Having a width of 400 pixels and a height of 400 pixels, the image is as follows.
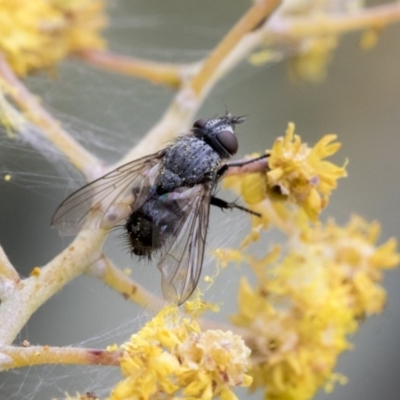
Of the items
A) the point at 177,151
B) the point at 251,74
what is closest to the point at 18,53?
the point at 177,151

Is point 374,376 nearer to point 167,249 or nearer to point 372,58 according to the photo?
point 372,58

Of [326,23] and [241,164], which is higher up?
[326,23]

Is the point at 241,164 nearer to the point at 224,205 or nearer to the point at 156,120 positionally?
the point at 224,205

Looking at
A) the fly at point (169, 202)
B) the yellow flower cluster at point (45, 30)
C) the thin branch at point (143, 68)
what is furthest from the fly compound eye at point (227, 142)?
the yellow flower cluster at point (45, 30)

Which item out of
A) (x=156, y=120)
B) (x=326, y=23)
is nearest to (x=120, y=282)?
(x=326, y=23)

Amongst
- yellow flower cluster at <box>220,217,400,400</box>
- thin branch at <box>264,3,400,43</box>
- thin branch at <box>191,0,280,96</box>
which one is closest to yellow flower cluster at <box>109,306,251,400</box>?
yellow flower cluster at <box>220,217,400,400</box>

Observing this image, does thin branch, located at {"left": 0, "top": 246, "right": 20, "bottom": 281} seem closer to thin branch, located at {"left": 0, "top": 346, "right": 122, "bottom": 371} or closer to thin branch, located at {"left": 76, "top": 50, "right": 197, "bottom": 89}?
thin branch, located at {"left": 0, "top": 346, "right": 122, "bottom": 371}

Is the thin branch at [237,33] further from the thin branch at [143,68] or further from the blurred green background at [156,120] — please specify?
the blurred green background at [156,120]

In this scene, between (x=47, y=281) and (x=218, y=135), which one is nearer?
(x=47, y=281)
